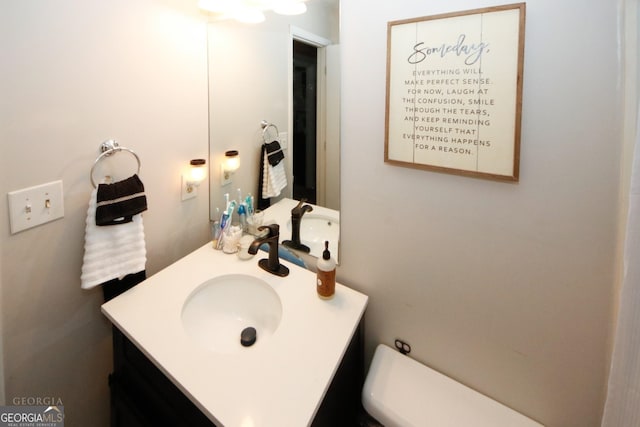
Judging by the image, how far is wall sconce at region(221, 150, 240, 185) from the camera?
4.85ft

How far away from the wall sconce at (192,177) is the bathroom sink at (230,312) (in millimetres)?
452

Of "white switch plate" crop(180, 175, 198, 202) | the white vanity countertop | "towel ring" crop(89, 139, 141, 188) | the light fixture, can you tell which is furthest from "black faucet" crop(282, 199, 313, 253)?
the light fixture

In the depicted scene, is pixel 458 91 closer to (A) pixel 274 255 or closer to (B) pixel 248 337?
(A) pixel 274 255

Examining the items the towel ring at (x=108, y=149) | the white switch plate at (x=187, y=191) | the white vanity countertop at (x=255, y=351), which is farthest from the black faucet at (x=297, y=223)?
the towel ring at (x=108, y=149)

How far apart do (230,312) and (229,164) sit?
0.71 metres

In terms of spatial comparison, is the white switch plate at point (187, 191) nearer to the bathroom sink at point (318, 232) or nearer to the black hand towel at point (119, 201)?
the black hand towel at point (119, 201)

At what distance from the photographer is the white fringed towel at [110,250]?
977 millimetres

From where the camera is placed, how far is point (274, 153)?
4.53 ft

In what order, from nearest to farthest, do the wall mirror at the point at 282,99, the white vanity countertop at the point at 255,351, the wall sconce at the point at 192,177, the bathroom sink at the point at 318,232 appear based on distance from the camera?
the white vanity countertop at the point at 255,351, the wall mirror at the point at 282,99, the bathroom sink at the point at 318,232, the wall sconce at the point at 192,177

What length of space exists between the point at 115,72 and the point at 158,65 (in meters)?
0.18

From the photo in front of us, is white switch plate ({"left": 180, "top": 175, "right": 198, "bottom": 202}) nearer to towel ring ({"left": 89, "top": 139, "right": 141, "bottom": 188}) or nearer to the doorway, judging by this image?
towel ring ({"left": 89, "top": 139, "right": 141, "bottom": 188})

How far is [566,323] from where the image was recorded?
819 millimetres

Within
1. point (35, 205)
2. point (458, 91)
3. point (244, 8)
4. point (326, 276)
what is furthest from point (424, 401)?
point (244, 8)

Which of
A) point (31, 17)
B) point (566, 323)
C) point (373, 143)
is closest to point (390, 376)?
point (566, 323)
